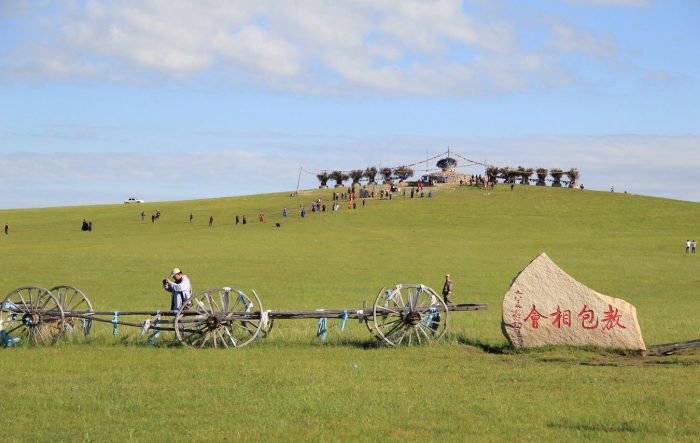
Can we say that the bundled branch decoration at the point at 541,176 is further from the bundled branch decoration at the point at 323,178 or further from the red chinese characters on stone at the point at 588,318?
the red chinese characters on stone at the point at 588,318

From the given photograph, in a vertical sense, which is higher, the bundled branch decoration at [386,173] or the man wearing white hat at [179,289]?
the bundled branch decoration at [386,173]

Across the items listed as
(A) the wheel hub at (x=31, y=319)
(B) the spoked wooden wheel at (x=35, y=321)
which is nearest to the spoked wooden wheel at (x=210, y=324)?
(B) the spoked wooden wheel at (x=35, y=321)

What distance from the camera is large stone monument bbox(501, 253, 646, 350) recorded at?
1986cm

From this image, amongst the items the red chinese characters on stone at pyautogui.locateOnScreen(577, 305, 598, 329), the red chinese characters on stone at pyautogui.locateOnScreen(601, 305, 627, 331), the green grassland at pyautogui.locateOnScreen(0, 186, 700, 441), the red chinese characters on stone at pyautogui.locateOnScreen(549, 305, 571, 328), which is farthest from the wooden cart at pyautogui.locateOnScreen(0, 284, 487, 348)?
the red chinese characters on stone at pyautogui.locateOnScreen(601, 305, 627, 331)

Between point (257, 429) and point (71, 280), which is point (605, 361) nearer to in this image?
point (257, 429)

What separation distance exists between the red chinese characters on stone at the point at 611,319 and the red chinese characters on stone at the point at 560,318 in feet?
2.57

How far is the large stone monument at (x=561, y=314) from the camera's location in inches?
782

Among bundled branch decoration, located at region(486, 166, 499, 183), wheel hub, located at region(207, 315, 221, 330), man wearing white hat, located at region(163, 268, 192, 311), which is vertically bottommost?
wheel hub, located at region(207, 315, 221, 330)

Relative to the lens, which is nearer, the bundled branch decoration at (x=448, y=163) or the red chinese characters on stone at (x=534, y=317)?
the red chinese characters on stone at (x=534, y=317)

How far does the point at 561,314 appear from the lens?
2008 cm

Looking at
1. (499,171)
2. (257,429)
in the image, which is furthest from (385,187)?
(257,429)

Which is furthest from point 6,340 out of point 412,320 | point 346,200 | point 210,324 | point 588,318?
point 346,200

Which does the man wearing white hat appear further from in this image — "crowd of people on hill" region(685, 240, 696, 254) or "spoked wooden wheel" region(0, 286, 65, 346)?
"crowd of people on hill" region(685, 240, 696, 254)

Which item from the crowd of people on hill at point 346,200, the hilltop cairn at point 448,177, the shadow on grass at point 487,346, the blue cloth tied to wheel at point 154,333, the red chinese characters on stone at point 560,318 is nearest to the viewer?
the red chinese characters on stone at point 560,318
